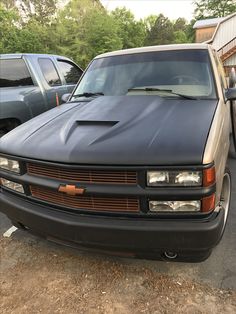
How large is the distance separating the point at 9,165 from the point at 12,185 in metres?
0.19

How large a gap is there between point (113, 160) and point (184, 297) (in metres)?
1.20

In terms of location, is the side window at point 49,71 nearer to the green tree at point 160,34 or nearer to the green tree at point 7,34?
the green tree at point 7,34

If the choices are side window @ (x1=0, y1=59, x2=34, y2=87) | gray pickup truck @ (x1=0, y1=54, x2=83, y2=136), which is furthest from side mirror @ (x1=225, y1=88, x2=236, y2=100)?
side window @ (x1=0, y1=59, x2=34, y2=87)

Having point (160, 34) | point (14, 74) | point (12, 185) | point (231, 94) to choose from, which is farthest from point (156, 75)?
point (160, 34)

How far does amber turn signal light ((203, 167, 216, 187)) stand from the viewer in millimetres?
2463

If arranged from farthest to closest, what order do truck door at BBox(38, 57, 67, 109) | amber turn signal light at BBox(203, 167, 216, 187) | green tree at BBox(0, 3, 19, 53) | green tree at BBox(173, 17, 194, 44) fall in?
green tree at BBox(173, 17, 194, 44) < green tree at BBox(0, 3, 19, 53) < truck door at BBox(38, 57, 67, 109) < amber turn signal light at BBox(203, 167, 216, 187)

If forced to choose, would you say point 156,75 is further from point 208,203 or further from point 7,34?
point 7,34

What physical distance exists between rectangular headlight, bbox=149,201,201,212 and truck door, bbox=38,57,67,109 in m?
4.66

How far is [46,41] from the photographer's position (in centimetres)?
4053

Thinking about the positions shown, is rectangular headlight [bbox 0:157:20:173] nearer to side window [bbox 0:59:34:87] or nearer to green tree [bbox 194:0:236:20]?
side window [bbox 0:59:34:87]

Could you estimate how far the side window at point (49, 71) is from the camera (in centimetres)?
694

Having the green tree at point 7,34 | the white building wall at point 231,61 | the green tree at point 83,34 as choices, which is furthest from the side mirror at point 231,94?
the green tree at point 83,34

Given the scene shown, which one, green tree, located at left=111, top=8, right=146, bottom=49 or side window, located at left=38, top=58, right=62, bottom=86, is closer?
side window, located at left=38, top=58, right=62, bottom=86

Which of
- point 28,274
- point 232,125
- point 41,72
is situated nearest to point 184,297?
point 28,274
